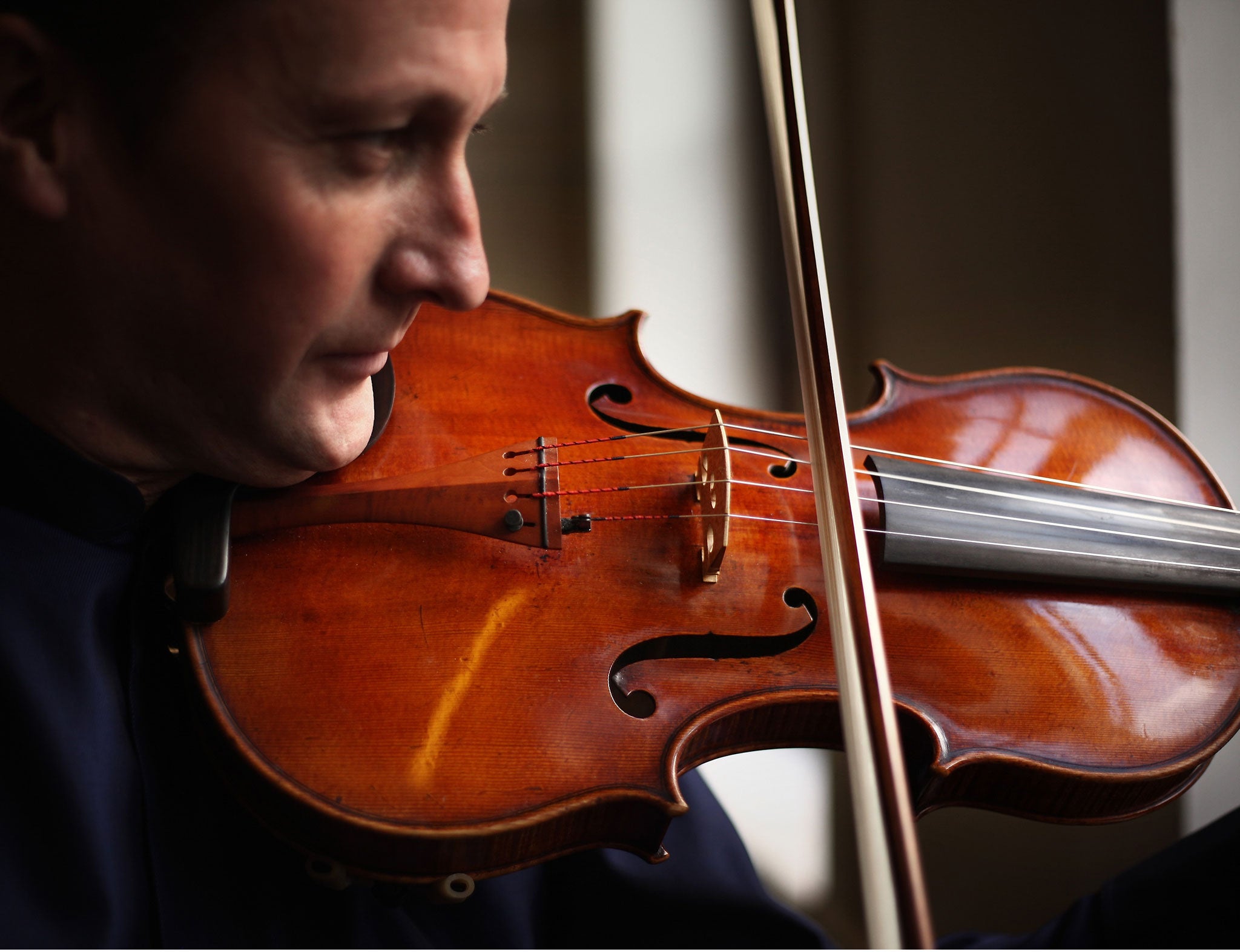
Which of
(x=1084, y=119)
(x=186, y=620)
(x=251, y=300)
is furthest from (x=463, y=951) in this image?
(x=1084, y=119)

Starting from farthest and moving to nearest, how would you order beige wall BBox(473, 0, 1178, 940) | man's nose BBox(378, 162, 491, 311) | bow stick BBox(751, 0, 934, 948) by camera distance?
beige wall BBox(473, 0, 1178, 940)
man's nose BBox(378, 162, 491, 311)
bow stick BBox(751, 0, 934, 948)

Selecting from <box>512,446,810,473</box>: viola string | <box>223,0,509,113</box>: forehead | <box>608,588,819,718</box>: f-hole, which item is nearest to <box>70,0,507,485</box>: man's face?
<box>223,0,509,113</box>: forehead

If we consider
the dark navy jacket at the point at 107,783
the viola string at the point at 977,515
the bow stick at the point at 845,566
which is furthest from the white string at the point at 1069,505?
the dark navy jacket at the point at 107,783

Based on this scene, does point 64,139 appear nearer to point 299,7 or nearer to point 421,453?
point 299,7

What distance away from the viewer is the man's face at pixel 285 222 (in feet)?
1.36

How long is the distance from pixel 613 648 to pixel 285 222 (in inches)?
12.6

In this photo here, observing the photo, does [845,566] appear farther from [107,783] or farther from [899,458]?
[107,783]

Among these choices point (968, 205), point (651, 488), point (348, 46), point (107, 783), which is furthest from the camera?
point (968, 205)

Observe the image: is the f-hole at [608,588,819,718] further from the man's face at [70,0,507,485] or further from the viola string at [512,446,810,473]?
the man's face at [70,0,507,485]

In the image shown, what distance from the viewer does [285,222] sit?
44 centimetres

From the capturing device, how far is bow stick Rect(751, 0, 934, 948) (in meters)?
0.35

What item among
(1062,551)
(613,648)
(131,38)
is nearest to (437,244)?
(131,38)

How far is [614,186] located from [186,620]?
99 cm

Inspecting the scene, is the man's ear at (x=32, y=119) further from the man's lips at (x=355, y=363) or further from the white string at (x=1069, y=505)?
the white string at (x=1069, y=505)
